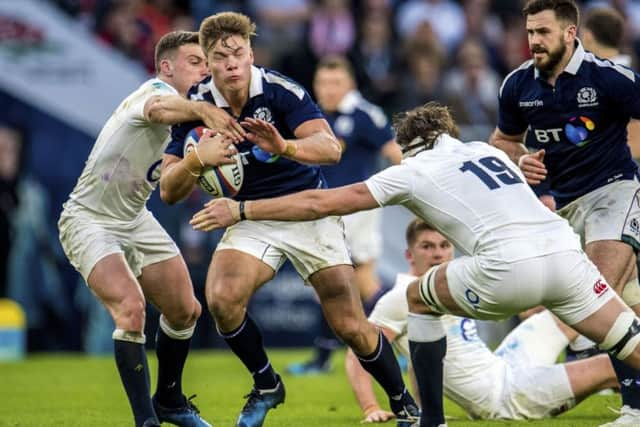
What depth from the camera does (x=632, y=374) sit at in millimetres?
7336

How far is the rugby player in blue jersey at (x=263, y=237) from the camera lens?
7316 mm

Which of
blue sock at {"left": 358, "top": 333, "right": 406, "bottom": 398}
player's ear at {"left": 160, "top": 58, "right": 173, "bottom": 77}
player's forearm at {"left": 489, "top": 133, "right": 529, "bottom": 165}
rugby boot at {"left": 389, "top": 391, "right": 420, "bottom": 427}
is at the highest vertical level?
player's ear at {"left": 160, "top": 58, "right": 173, "bottom": 77}

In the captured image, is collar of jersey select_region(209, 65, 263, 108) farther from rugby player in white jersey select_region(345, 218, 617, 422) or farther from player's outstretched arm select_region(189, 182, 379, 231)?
rugby player in white jersey select_region(345, 218, 617, 422)

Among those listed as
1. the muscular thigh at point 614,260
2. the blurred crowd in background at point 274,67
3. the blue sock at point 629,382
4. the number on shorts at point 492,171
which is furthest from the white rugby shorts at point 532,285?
the blurred crowd in background at point 274,67

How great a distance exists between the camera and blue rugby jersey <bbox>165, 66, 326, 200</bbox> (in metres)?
7.41

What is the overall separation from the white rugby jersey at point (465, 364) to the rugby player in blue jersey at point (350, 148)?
4175 mm

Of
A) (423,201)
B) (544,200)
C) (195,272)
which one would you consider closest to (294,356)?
(195,272)

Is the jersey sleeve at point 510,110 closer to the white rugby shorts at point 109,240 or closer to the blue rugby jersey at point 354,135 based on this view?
the white rugby shorts at point 109,240

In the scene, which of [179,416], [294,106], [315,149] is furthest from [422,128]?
[179,416]

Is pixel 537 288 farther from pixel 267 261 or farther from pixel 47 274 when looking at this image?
pixel 47 274

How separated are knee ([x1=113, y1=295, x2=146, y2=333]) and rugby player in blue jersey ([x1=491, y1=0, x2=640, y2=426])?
2.49 meters

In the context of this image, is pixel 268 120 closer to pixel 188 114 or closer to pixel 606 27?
pixel 188 114

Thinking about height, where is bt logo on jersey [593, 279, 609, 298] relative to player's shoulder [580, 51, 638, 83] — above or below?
below

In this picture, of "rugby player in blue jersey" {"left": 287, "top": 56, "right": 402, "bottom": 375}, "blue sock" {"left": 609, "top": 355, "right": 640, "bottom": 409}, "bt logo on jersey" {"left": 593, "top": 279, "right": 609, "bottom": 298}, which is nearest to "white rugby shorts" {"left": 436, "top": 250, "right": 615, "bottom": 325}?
"bt logo on jersey" {"left": 593, "top": 279, "right": 609, "bottom": 298}
